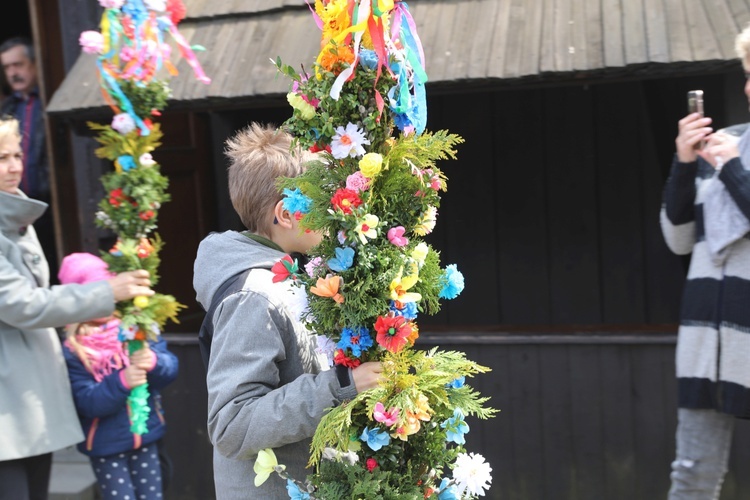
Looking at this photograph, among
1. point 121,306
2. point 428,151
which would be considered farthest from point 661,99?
Result: point 428,151

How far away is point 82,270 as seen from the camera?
3.78 m

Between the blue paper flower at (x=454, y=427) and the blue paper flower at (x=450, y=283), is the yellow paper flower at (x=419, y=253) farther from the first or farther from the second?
the blue paper flower at (x=454, y=427)

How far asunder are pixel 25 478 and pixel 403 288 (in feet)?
7.05

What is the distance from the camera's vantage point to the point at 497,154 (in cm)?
570

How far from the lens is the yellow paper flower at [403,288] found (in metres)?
1.84

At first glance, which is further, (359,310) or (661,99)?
(661,99)

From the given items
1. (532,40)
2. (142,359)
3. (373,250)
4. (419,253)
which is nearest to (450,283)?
(419,253)

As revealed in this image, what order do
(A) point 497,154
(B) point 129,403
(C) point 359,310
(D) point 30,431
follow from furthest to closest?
(A) point 497,154 < (B) point 129,403 < (D) point 30,431 < (C) point 359,310

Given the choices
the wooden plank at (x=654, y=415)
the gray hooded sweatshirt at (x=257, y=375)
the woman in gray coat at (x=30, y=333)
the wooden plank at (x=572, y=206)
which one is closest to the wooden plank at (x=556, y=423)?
the wooden plank at (x=654, y=415)

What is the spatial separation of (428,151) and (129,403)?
2.18 metres

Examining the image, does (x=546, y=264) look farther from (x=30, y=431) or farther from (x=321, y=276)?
(x=321, y=276)

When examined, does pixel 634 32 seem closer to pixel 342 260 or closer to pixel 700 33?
pixel 700 33

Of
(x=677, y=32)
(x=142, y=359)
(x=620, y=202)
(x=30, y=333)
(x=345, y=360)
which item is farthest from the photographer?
(x=620, y=202)

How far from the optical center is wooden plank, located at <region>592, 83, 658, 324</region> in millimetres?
5496
